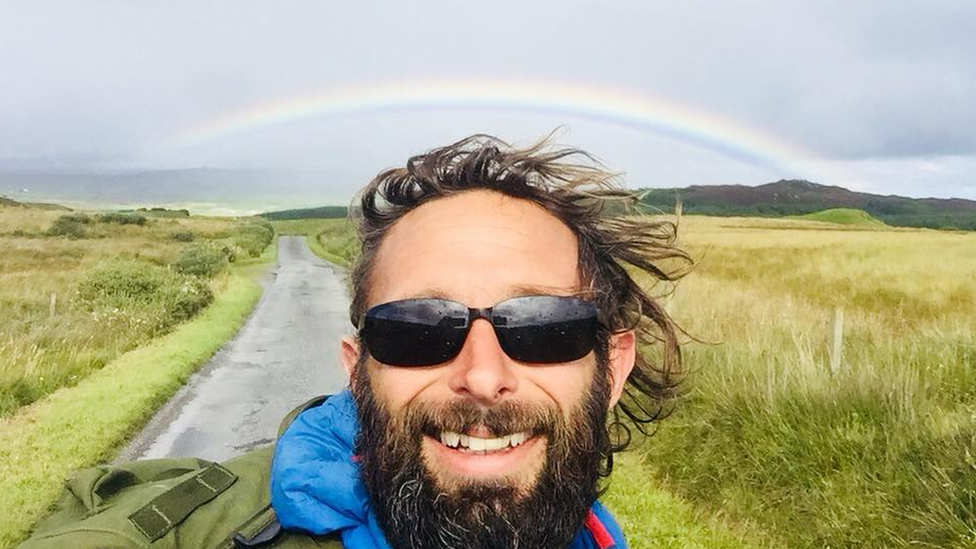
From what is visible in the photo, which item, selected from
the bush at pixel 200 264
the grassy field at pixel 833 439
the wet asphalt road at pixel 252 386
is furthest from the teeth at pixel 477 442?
the bush at pixel 200 264

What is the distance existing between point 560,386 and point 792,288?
1720 cm

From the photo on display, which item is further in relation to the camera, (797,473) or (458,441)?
(797,473)

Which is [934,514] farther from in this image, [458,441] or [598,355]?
[458,441]

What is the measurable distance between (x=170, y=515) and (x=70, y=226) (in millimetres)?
60172

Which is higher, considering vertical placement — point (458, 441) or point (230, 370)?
point (458, 441)

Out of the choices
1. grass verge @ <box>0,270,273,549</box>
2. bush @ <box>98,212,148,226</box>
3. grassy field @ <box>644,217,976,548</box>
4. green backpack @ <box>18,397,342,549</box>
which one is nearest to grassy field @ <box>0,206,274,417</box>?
grass verge @ <box>0,270,273,549</box>

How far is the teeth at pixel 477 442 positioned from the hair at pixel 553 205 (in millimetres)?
433

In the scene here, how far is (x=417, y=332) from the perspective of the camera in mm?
1816

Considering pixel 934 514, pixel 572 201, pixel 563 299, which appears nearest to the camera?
pixel 563 299

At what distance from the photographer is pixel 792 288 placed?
58.5 ft

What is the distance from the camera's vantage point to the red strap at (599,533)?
2059mm

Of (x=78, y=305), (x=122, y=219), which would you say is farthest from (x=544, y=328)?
(x=122, y=219)

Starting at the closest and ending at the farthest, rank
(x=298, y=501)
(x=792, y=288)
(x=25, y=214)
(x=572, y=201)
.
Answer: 1. (x=298, y=501)
2. (x=572, y=201)
3. (x=792, y=288)
4. (x=25, y=214)

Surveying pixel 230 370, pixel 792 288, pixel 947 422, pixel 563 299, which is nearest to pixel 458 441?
pixel 563 299
